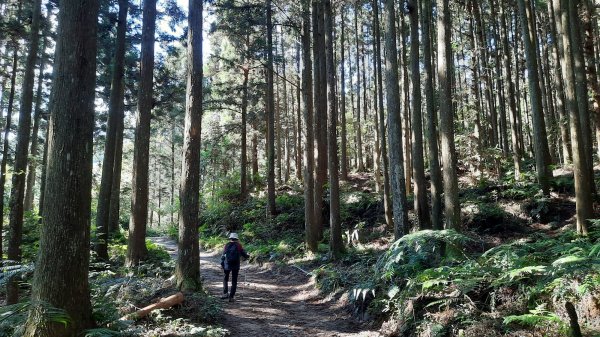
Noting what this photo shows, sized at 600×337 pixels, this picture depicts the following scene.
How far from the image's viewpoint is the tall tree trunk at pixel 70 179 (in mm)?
4750

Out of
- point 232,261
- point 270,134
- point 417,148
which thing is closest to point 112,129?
point 232,261

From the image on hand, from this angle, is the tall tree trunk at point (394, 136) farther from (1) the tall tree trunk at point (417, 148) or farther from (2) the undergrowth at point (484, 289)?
(2) the undergrowth at point (484, 289)

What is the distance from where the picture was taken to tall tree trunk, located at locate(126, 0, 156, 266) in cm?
1099

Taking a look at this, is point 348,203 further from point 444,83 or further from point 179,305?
point 179,305

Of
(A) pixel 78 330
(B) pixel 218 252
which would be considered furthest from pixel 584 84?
(B) pixel 218 252

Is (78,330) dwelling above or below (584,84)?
below

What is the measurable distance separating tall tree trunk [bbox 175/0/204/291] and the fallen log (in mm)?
979

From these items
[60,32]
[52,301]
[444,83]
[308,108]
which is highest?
[308,108]

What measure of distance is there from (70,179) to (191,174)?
3559mm

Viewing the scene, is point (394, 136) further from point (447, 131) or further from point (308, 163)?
point (308, 163)

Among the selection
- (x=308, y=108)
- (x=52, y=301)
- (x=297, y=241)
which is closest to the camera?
(x=52, y=301)

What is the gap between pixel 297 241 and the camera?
1639cm

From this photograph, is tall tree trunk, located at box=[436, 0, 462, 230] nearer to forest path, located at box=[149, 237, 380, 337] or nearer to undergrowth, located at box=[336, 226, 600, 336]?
undergrowth, located at box=[336, 226, 600, 336]

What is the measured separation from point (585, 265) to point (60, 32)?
7.24 m
